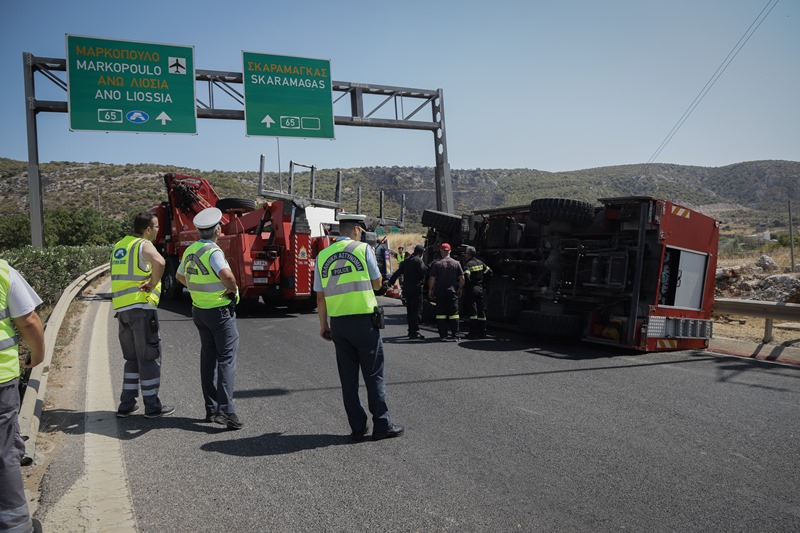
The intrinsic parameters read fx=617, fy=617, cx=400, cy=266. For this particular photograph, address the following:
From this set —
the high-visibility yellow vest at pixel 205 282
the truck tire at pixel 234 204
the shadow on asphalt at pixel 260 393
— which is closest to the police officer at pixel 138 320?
the high-visibility yellow vest at pixel 205 282

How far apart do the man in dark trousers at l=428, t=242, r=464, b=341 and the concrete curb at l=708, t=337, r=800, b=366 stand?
4103mm

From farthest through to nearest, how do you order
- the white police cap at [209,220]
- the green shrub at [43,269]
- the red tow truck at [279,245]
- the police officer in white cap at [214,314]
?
the red tow truck at [279,245]
the green shrub at [43,269]
the white police cap at [209,220]
the police officer in white cap at [214,314]

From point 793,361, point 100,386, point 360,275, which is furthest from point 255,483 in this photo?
point 793,361

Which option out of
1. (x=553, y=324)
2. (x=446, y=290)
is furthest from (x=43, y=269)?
(x=553, y=324)

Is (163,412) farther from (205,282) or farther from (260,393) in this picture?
(205,282)

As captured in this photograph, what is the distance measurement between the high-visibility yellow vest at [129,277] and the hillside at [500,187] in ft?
164

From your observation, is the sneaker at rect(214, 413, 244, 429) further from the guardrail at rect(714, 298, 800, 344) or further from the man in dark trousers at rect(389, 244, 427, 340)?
the guardrail at rect(714, 298, 800, 344)

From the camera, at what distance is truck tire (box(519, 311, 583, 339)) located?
9219 millimetres

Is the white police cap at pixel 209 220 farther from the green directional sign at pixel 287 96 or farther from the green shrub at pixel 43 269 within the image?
the green directional sign at pixel 287 96

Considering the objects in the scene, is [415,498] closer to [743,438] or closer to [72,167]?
[743,438]

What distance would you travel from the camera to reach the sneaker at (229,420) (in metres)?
5.01

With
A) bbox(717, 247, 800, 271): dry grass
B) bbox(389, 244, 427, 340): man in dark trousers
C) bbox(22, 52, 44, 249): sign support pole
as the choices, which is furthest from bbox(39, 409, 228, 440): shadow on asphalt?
bbox(717, 247, 800, 271): dry grass

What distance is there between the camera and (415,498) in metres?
3.67

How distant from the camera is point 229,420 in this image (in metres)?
5.01
